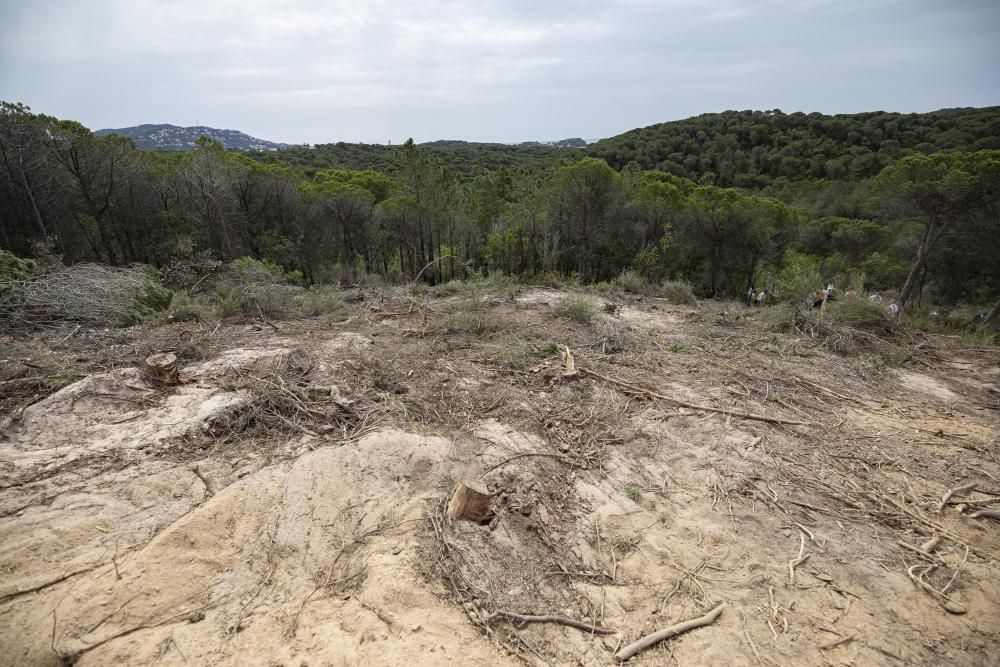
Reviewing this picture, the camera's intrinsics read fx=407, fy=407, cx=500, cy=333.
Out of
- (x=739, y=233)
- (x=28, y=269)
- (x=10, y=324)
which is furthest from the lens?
(x=739, y=233)

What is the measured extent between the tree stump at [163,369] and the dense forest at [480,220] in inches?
258

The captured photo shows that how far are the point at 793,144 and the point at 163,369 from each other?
48.6 m

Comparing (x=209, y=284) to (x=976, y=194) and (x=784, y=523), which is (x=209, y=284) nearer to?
(x=784, y=523)

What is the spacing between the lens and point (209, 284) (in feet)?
35.5

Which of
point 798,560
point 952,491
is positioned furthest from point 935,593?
point 952,491

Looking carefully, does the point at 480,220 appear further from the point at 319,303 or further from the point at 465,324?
the point at 465,324

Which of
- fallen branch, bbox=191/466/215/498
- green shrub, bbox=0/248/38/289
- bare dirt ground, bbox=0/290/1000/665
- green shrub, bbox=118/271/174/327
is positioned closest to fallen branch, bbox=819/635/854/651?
bare dirt ground, bbox=0/290/1000/665

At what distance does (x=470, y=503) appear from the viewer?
309cm

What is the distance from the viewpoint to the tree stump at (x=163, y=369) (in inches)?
183

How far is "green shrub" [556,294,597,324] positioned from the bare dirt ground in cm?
237

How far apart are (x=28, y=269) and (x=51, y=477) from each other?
271 inches

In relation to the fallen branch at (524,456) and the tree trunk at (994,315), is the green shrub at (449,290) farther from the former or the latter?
the tree trunk at (994,315)

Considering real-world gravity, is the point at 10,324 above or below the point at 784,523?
above

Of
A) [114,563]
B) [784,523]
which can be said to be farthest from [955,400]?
[114,563]
